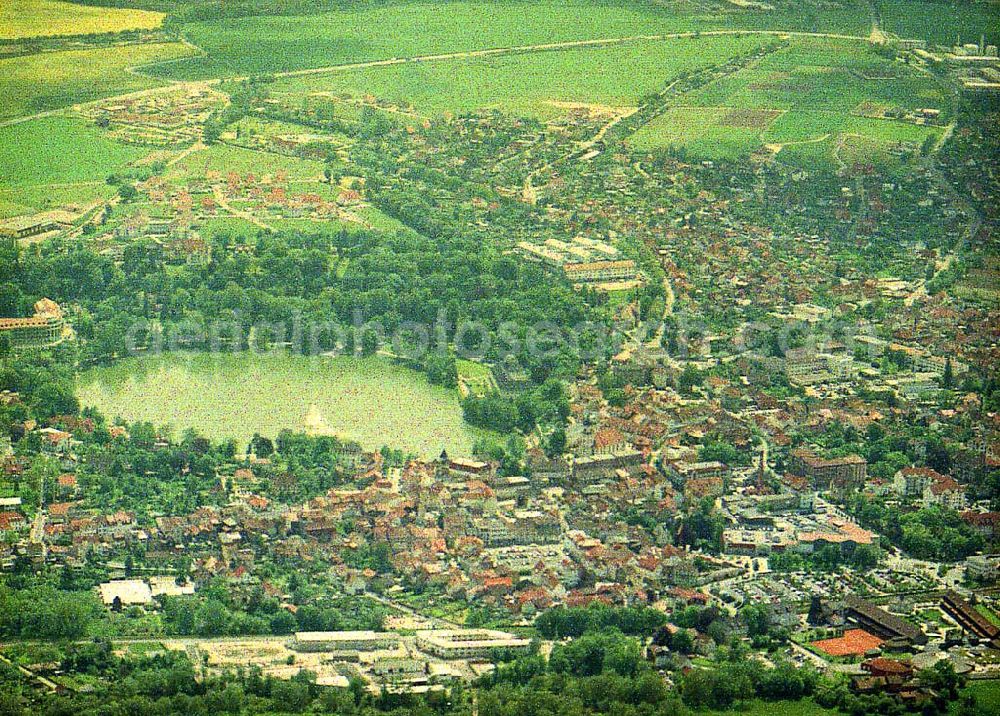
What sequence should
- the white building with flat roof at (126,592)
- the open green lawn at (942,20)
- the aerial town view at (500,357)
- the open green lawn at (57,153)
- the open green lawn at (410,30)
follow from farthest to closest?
1. the open green lawn at (942,20)
2. the open green lawn at (410,30)
3. the open green lawn at (57,153)
4. the white building with flat roof at (126,592)
5. the aerial town view at (500,357)

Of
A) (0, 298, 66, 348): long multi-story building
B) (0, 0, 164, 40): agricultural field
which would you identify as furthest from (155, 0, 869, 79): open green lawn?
(0, 298, 66, 348): long multi-story building

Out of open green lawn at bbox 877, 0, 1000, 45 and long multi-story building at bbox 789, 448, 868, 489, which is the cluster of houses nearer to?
open green lawn at bbox 877, 0, 1000, 45

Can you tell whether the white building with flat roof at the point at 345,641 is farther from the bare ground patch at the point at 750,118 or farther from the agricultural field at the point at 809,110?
the bare ground patch at the point at 750,118

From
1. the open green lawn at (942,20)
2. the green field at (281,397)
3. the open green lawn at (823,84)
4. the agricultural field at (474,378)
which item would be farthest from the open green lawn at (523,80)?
the green field at (281,397)

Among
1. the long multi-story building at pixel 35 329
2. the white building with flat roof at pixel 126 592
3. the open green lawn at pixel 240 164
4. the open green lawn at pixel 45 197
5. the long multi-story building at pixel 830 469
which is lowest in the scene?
the white building with flat roof at pixel 126 592

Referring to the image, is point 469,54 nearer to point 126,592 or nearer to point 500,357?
point 500,357

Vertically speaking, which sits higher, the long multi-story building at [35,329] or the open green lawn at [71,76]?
the open green lawn at [71,76]
